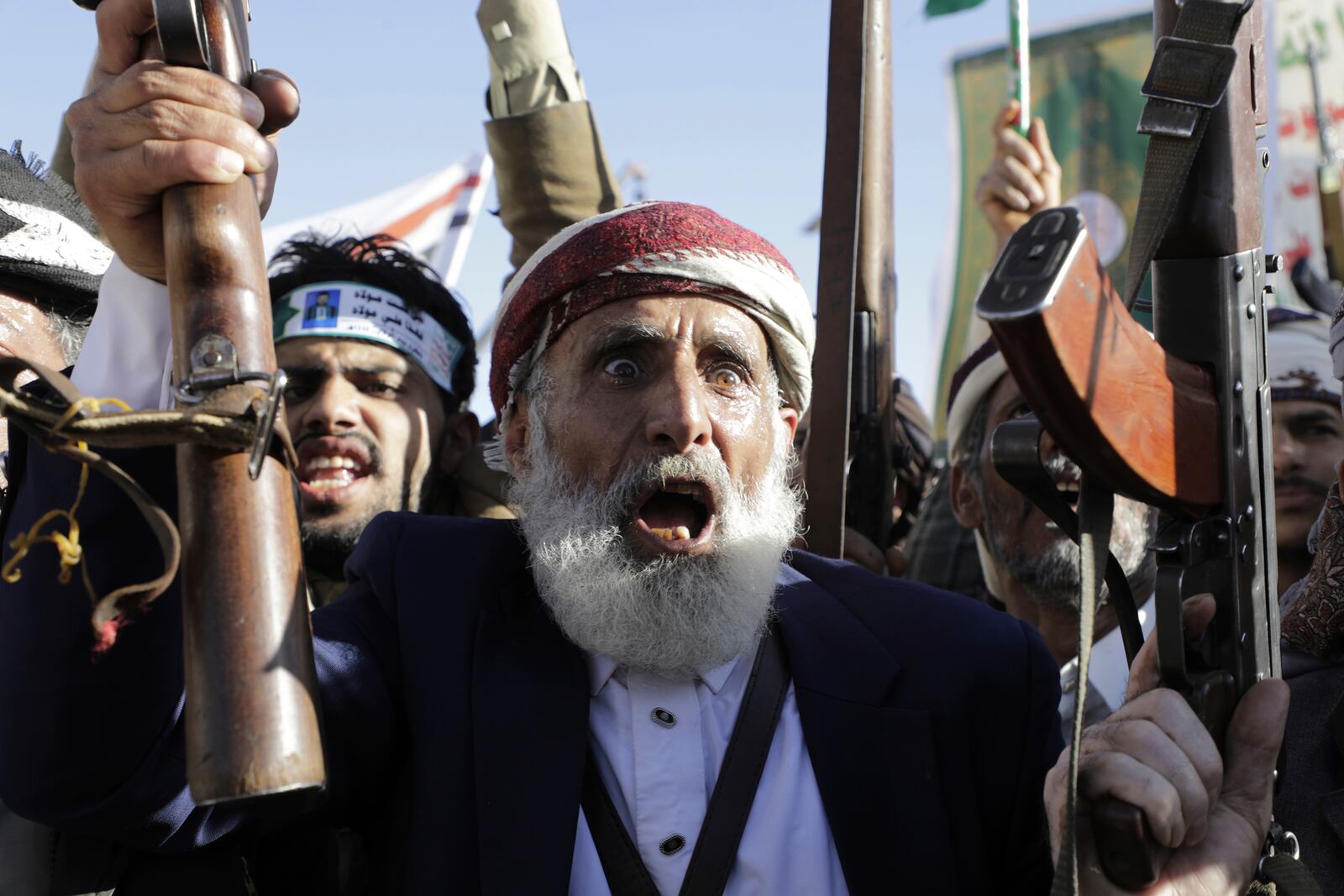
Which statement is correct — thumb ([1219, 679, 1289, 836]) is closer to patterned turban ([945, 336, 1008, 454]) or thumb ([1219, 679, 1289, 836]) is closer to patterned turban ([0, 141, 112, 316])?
patterned turban ([945, 336, 1008, 454])

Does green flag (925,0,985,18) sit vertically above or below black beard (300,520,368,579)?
above

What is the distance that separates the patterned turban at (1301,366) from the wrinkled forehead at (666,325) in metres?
2.07

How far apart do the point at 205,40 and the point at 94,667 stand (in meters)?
0.92

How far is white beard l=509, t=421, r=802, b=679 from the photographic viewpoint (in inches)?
105

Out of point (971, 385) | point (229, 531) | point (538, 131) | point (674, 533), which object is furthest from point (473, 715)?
point (538, 131)

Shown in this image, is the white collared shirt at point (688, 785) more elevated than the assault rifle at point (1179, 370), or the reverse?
the assault rifle at point (1179, 370)

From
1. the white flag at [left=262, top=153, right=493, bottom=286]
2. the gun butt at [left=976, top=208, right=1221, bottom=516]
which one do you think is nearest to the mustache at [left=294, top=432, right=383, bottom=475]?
the gun butt at [left=976, top=208, right=1221, bottom=516]

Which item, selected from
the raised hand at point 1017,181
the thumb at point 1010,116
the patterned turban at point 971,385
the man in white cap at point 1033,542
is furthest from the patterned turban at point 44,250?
the raised hand at point 1017,181

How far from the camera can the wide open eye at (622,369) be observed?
2861 mm

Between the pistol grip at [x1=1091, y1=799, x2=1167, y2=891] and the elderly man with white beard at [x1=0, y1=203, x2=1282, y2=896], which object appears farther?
the elderly man with white beard at [x1=0, y1=203, x2=1282, y2=896]

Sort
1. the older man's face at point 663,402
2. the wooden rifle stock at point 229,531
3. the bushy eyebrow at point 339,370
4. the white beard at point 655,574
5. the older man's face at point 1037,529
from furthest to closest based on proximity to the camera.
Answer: the bushy eyebrow at point 339,370 < the older man's face at point 1037,529 < the older man's face at point 663,402 < the white beard at point 655,574 < the wooden rifle stock at point 229,531

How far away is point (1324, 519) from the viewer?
287 centimetres

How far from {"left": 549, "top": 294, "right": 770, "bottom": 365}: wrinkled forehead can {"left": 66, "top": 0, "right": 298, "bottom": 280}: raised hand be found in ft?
3.44

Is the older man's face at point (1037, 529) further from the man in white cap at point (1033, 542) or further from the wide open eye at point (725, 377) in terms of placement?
the wide open eye at point (725, 377)
